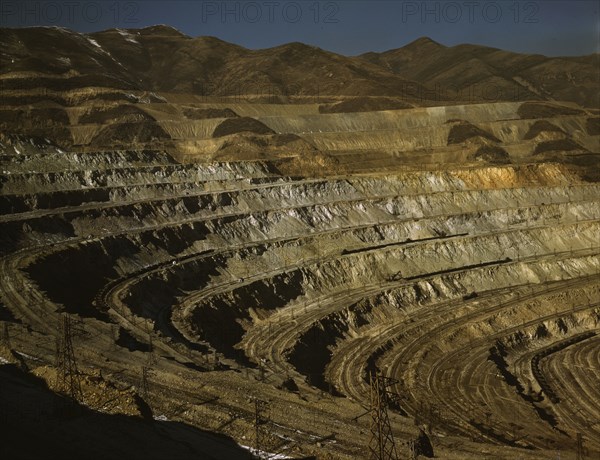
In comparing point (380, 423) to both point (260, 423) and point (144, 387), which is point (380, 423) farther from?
point (144, 387)

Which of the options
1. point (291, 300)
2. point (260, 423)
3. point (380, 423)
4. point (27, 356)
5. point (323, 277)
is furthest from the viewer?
point (323, 277)

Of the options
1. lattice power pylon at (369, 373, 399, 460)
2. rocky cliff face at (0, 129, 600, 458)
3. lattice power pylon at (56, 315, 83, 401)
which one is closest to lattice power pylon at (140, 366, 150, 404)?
rocky cliff face at (0, 129, 600, 458)

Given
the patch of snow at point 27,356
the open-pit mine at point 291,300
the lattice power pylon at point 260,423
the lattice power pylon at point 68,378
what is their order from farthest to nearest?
the patch of snow at point 27,356, the open-pit mine at point 291,300, the lattice power pylon at point 68,378, the lattice power pylon at point 260,423

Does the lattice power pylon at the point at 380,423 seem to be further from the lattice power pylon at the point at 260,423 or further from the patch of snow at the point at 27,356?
the patch of snow at the point at 27,356

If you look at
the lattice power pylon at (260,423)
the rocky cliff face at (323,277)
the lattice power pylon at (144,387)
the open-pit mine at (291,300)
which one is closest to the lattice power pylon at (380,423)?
the open-pit mine at (291,300)

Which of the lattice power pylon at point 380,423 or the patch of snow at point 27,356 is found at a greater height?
the patch of snow at point 27,356

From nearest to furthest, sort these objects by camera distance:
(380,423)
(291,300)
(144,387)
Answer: (380,423), (144,387), (291,300)

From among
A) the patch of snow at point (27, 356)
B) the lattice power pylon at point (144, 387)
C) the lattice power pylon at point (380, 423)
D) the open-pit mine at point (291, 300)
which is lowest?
the lattice power pylon at point (380, 423)

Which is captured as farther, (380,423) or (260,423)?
(260,423)

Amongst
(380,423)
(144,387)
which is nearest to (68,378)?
(144,387)
